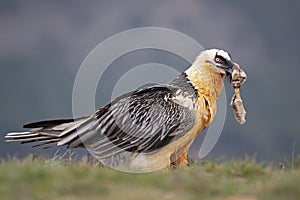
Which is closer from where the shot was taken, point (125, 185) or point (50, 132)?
point (125, 185)

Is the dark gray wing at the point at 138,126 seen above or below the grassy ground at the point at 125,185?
above

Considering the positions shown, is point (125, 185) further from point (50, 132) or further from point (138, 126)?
point (50, 132)

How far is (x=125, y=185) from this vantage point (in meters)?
8.02

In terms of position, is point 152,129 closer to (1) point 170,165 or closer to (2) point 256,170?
(1) point 170,165

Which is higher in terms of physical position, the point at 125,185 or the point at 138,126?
the point at 138,126

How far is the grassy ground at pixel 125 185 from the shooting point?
7496 mm

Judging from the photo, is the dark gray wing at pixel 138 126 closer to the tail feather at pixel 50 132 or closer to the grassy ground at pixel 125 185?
the tail feather at pixel 50 132

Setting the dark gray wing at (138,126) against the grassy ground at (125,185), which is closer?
the grassy ground at (125,185)

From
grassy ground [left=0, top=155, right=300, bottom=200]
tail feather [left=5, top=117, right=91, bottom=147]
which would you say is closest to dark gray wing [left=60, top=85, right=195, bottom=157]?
tail feather [left=5, top=117, right=91, bottom=147]

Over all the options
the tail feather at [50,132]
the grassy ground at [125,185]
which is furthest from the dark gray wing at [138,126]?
the grassy ground at [125,185]

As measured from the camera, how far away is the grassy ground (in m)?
7.50

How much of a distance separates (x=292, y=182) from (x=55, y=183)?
305 centimetres

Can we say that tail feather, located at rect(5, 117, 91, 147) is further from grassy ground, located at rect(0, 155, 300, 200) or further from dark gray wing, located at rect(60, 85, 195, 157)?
grassy ground, located at rect(0, 155, 300, 200)

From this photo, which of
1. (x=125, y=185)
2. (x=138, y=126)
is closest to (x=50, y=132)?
(x=138, y=126)
